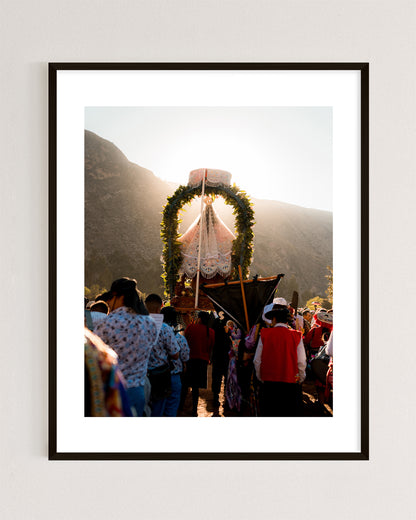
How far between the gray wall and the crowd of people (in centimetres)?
34

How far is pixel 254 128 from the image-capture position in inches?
90.6

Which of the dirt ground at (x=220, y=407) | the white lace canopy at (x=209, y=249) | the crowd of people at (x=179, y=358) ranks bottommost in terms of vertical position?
the dirt ground at (x=220, y=407)

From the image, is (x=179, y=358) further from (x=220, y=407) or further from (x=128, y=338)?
(x=220, y=407)

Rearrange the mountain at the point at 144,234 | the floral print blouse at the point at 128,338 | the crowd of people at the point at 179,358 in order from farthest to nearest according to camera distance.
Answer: the mountain at the point at 144,234 → the floral print blouse at the point at 128,338 → the crowd of people at the point at 179,358

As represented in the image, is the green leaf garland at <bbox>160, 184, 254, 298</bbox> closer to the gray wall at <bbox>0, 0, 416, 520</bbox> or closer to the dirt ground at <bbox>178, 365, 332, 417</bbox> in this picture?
the dirt ground at <bbox>178, 365, 332, 417</bbox>

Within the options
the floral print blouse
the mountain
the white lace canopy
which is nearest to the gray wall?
the floral print blouse

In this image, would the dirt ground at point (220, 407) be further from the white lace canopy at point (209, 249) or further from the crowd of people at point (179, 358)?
the white lace canopy at point (209, 249)

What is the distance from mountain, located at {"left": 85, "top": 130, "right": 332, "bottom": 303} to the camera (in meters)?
38.3

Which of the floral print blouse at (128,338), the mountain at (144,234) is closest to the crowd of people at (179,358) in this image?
the floral print blouse at (128,338)

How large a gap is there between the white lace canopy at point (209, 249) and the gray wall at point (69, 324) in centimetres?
329

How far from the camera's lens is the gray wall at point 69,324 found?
170 centimetres

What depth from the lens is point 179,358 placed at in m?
2.46
